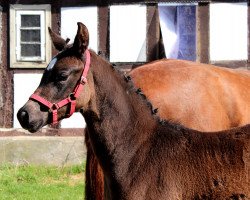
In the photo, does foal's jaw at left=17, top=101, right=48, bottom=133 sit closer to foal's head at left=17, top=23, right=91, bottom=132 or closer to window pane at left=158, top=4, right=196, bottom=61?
foal's head at left=17, top=23, right=91, bottom=132

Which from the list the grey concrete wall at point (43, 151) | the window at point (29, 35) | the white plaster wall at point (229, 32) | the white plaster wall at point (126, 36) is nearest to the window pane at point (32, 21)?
the window at point (29, 35)

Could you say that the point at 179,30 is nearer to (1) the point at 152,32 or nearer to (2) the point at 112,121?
(1) the point at 152,32

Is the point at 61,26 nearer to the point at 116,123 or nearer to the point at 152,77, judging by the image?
the point at 152,77

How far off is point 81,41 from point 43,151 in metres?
7.05

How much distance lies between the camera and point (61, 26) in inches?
495

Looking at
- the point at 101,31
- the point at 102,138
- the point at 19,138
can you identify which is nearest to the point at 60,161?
the point at 19,138

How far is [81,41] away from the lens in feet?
17.2

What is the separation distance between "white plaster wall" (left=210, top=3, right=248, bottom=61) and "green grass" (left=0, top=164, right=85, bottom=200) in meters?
3.30

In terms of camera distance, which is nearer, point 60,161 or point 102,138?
point 102,138

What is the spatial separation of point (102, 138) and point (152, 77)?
165 cm

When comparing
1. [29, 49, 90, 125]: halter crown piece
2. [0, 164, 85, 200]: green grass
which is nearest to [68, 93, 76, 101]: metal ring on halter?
[29, 49, 90, 125]: halter crown piece

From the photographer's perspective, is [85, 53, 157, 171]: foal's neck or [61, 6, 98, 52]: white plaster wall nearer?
[85, 53, 157, 171]: foal's neck

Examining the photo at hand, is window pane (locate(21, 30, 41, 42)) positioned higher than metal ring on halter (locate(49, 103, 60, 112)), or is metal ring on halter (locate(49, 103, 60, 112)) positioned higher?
window pane (locate(21, 30, 41, 42))

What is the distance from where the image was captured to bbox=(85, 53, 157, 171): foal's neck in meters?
5.38
